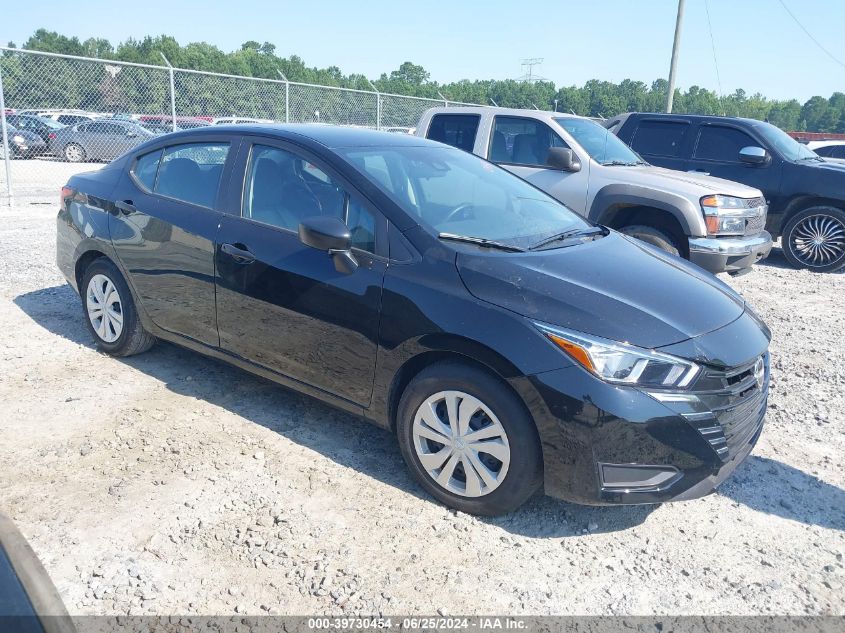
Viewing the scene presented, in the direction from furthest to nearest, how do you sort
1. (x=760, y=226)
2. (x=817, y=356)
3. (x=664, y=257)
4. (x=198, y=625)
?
(x=760, y=226) < (x=817, y=356) < (x=664, y=257) < (x=198, y=625)

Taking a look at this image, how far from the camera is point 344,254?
338cm

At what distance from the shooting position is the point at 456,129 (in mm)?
8367

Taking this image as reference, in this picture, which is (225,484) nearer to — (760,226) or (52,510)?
(52,510)

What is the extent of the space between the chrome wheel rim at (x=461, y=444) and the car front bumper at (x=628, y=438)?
213mm

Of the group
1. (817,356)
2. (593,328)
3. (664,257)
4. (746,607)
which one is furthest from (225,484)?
(817,356)

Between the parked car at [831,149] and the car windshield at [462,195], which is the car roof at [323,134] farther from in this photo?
the parked car at [831,149]

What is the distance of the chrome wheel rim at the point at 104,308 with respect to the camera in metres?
4.69

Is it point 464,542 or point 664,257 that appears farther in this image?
point 664,257

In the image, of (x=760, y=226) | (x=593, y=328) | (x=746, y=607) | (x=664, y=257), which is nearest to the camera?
(x=746, y=607)

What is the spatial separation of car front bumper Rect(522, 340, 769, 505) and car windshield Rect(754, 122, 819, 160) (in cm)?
777

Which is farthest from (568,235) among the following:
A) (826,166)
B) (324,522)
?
(826,166)

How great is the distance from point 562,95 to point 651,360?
69073 millimetres

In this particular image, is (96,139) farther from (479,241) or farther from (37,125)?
(479,241)

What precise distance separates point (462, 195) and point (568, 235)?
2.09 feet
